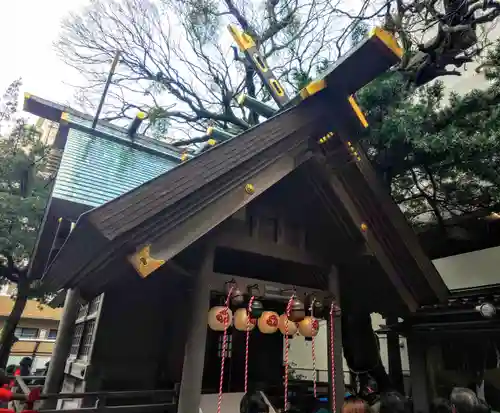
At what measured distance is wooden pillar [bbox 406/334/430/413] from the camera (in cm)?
653

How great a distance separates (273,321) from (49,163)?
6664 mm

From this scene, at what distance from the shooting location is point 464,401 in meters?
4.89

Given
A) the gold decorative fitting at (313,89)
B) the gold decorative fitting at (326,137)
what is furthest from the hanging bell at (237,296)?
the gold decorative fitting at (313,89)

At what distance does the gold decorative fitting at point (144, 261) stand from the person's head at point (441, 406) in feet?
17.5

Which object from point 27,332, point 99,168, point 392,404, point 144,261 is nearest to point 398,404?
point 392,404

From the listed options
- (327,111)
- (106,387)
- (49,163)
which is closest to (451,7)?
(327,111)

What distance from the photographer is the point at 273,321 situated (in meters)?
5.01

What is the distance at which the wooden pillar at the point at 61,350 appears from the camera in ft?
20.6

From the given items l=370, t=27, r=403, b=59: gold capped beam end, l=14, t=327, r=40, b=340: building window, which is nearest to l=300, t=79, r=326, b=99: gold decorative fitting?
l=370, t=27, r=403, b=59: gold capped beam end

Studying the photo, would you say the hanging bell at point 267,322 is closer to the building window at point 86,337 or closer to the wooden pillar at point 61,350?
the building window at point 86,337

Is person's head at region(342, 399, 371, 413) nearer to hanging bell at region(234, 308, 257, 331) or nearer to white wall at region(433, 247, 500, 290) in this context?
hanging bell at region(234, 308, 257, 331)

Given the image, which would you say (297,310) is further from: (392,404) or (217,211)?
(392,404)

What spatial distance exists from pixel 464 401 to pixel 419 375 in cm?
198

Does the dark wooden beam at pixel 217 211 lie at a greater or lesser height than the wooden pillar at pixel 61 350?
greater
